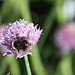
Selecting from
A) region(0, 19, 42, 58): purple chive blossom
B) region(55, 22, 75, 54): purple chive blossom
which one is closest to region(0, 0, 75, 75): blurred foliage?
region(55, 22, 75, 54): purple chive blossom

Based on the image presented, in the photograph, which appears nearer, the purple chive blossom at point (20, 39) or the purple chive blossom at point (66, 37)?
the purple chive blossom at point (20, 39)

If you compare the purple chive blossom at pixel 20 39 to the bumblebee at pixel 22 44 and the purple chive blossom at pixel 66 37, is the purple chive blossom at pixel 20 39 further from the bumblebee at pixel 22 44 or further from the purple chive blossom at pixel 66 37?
the purple chive blossom at pixel 66 37

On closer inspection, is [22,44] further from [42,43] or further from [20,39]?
[42,43]

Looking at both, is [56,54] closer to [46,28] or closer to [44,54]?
[44,54]

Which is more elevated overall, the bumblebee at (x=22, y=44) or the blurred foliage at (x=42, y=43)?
the blurred foliage at (x=42, y=43)

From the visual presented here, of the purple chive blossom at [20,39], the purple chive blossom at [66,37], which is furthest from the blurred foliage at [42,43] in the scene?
the purple chive blossom at [20,39]
